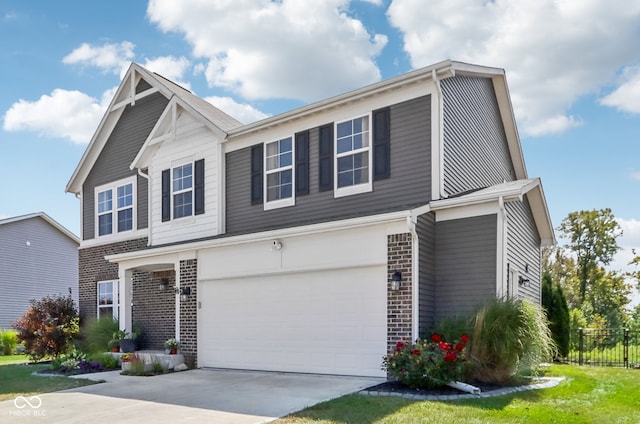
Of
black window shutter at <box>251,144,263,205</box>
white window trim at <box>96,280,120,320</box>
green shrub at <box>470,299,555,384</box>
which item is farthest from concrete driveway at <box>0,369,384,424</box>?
white window trim at <box>96,280,120,320</box>

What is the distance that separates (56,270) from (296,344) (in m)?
20.6

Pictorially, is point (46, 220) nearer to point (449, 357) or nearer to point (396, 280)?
point (396, 280)

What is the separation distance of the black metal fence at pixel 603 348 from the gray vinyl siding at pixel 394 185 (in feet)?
25.7

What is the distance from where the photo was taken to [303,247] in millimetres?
12445

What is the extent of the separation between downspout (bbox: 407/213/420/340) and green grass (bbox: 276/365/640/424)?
2.05 m

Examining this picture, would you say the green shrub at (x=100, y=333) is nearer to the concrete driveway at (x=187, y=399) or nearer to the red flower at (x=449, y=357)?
the concrete driveway at (x=187, y=399)

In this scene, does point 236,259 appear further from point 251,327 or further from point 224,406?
point 224,406

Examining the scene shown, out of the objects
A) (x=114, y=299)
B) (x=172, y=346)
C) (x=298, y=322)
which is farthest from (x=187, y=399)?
(x=114, y=299)

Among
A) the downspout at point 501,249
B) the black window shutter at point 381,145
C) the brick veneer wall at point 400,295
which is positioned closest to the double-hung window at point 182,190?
the black window shutter at point 381,145

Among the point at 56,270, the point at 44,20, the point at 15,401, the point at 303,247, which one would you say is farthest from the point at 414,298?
the point at 56,270

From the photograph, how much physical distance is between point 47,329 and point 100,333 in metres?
1.80

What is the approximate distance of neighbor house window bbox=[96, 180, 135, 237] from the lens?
1859 cm

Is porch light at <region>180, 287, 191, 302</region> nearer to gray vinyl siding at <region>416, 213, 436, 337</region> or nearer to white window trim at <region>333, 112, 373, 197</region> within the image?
white window trim at <region>333, 112, 373, 197</region>

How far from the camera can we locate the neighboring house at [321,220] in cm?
1129
